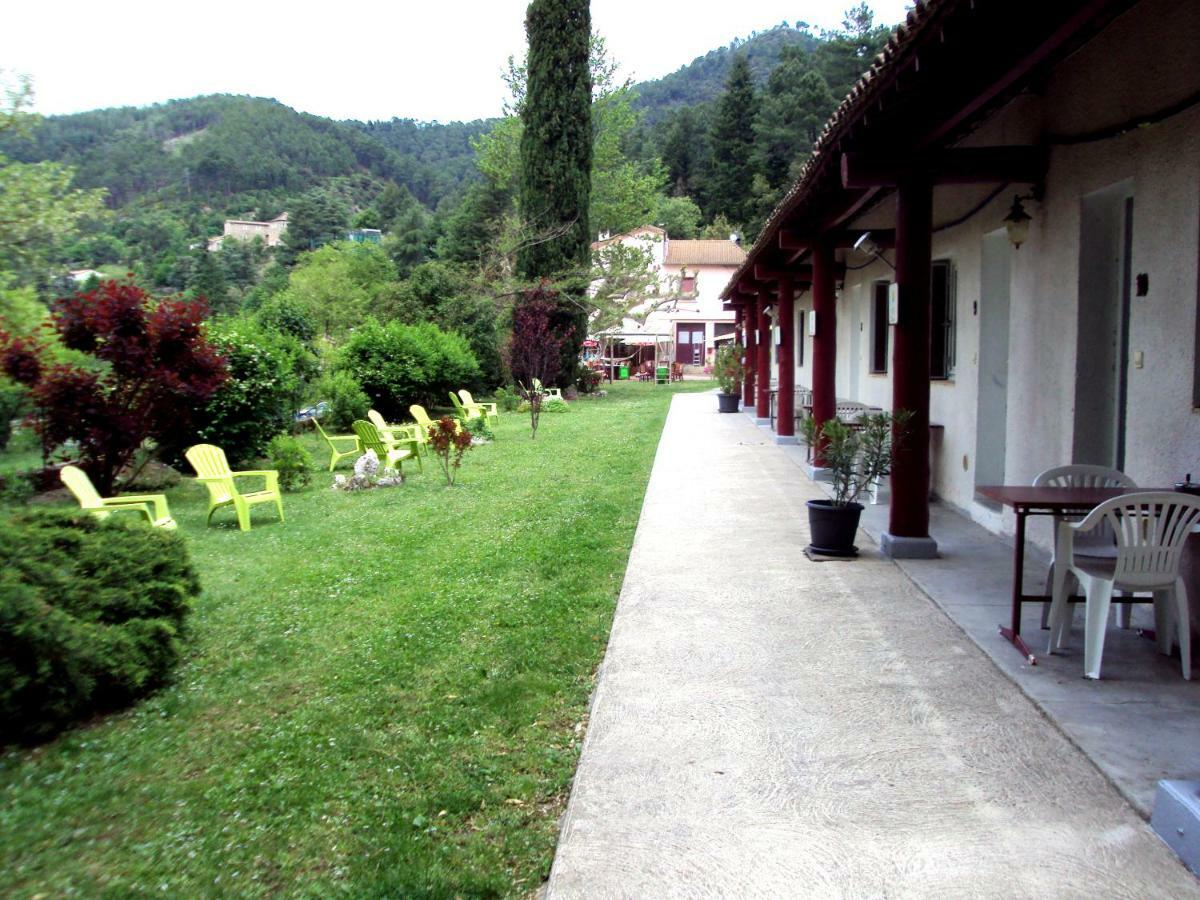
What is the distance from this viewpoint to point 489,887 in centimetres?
311

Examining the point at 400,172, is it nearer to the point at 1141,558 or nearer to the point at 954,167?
the point at 954,167

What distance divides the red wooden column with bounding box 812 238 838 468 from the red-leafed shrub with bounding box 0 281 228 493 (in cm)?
726

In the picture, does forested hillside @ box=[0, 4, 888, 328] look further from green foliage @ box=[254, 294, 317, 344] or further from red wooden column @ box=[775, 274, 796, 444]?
red wooden column @ box=[775, 274, 796, 444]

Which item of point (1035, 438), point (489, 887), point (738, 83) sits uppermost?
point (738, 83)

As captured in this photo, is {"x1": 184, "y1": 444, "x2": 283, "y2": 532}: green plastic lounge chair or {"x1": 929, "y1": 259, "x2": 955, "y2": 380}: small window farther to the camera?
{"x1": 929, "y1": 259, "x2": 955, "y2": 380}: small window

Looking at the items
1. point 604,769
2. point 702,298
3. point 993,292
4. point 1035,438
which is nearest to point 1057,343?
point 1035,438

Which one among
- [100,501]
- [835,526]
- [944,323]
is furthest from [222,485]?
[944,323]

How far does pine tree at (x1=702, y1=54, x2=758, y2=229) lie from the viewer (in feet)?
217

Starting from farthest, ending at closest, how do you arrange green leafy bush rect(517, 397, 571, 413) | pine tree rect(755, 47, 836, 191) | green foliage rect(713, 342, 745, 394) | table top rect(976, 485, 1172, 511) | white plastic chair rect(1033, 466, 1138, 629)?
pine tree rect(755, 47, 836, 191) < green leafy bush rect(517, 397, 571, 413) < green foliage rect(713, 342, 745, 394) < white plastic chair rect(1033, 466, 1138, 629) < table top rect(976, 485, 1172, 511)

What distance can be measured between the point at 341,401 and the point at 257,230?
54.4 m

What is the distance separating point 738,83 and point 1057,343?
6361 cm

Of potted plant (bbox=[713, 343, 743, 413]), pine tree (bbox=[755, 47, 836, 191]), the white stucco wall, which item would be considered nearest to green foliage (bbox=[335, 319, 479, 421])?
potted plant (bbox=[713, 343, 743, 413])

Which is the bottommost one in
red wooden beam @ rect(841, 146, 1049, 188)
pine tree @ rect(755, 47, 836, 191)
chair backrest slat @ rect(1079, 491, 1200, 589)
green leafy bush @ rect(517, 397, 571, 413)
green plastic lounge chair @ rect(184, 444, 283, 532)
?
green leafy bush @ rect(517, 397, 571, 413)

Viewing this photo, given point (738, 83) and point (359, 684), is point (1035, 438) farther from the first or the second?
point (738, 83)
